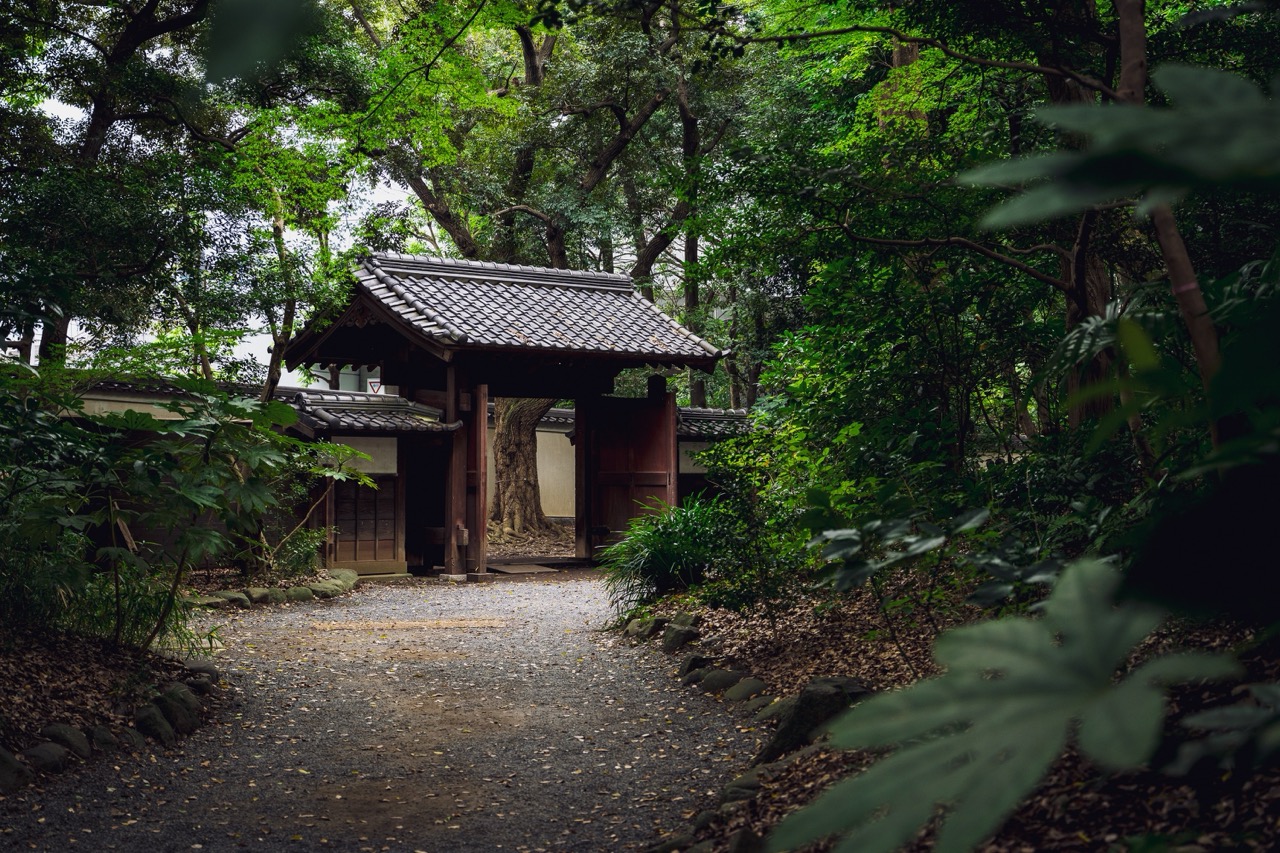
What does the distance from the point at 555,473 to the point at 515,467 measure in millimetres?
3660

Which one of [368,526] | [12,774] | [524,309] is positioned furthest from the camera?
[524,309]

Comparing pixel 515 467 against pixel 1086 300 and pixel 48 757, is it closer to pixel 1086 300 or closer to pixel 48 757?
pixel 48 757

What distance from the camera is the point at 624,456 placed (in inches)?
558

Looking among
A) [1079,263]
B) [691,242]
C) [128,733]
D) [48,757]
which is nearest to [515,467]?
[691,242]

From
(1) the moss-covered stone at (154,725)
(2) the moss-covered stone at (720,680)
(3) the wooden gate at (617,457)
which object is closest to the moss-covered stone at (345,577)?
(3) the wooden gate at (617,457)

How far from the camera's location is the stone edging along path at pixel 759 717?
3.61 meters

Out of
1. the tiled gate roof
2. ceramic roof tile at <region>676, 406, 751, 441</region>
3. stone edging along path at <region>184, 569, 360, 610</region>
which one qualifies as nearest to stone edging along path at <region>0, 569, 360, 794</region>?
stone edging along path at <region>184, 569, 360, 610</region>

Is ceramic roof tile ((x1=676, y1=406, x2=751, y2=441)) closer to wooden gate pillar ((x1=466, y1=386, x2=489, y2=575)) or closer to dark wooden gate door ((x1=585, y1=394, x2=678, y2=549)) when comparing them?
dark wooden gate door ((x1=585, y1=394, x2=678, y2=549))

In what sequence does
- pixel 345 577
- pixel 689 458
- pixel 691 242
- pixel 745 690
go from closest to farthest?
pixel 745 690 < pixel 345 577 < pixel 689 458 < pixel 691 242

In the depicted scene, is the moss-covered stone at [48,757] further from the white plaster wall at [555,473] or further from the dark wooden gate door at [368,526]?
the white plaster wall at [555,473]

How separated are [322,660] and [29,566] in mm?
2347

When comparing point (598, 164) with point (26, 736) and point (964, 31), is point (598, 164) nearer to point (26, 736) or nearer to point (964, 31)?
point (964, 31)

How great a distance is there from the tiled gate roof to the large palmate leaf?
11518mm

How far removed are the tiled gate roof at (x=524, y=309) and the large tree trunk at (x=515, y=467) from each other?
3575mm
